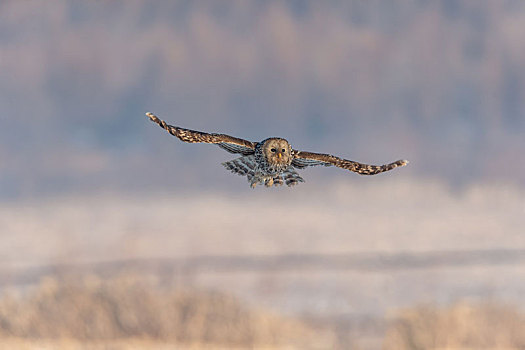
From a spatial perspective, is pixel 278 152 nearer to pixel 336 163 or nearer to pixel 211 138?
pixel 211 138

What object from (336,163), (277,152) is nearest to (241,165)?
(277,152)

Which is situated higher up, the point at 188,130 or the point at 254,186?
the point at 188,130

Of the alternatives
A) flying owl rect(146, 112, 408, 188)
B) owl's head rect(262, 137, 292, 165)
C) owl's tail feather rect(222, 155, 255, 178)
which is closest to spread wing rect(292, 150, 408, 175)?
flying owl rect(146, 112, 408, 188)

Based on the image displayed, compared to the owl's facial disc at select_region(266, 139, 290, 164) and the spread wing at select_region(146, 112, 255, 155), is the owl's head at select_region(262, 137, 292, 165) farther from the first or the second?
the spread wing at select_region(146, 112, 255, 155)

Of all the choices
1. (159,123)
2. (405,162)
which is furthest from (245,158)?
(405,162)

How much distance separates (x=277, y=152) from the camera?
188 feet

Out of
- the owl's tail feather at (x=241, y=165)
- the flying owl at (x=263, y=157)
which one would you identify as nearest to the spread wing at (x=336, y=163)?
the flying owl at (x=263, y=157)

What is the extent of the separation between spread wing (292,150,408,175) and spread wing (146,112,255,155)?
11.5ft

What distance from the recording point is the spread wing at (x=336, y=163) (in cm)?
6072

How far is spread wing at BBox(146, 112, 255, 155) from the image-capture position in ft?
193

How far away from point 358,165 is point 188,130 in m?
13.2

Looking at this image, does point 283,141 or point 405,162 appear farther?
point 405,162

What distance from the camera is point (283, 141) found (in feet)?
189

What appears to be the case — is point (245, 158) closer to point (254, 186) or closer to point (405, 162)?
point (254, 186)
